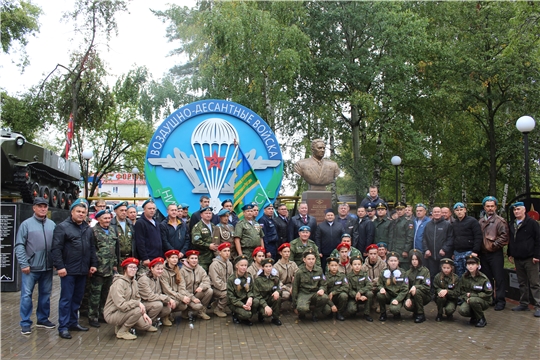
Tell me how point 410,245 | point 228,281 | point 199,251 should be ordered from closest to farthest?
point 228,281 < point 199,251 < point 410,245

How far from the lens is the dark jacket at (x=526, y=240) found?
25.5 feet

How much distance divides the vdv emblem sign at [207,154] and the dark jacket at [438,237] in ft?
13.2

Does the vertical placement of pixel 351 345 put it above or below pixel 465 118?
below

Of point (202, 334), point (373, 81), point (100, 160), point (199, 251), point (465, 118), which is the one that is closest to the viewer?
point (202, 334)

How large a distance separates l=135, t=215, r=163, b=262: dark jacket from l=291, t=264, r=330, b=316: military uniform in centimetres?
205

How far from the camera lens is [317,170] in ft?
37.4

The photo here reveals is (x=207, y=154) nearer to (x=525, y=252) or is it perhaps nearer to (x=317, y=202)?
(x=317, y=202)

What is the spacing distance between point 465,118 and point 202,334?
18.9 metres

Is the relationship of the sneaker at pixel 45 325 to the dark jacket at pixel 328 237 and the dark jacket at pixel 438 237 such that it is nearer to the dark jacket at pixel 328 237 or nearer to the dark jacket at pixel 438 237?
the dark jacket at pixel 328 237

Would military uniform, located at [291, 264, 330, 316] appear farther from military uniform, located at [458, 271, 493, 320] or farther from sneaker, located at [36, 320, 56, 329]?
sneaker, located at [36, 320, 56, 329]

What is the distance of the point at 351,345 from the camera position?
20.0 ft

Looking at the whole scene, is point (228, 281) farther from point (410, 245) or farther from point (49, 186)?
point (49, 186)

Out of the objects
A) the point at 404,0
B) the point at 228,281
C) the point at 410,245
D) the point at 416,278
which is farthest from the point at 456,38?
the point at 228,281

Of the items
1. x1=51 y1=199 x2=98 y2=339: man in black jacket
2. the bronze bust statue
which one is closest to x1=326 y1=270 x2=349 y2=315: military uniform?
x1=51 y1=199 x2=98 y2=339: man in black jacket
